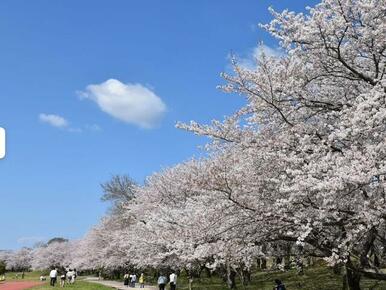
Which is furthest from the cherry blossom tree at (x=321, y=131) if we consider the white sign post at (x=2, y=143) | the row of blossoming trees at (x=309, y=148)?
the white sign post at (x=2, y=143)

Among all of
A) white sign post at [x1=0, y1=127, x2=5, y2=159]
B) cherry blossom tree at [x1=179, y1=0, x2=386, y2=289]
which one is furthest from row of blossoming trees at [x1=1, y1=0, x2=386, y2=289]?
white sign post at [x1=0, y1=127, x2=5, y2=159]

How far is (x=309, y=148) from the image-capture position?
1141 centimetres

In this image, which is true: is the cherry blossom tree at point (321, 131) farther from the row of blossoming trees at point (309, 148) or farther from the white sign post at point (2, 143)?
the white sign post at point (2, 143)

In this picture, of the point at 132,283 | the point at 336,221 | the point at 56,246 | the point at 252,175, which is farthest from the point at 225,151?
the point at 56,246

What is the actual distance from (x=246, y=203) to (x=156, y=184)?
1179 inches

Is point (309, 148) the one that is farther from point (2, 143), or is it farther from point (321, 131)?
point (2, 143)

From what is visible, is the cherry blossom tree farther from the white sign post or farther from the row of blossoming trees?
the white sign post

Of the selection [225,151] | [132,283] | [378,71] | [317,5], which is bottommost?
[132,283]

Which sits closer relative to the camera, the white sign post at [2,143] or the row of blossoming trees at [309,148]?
the white sign post at [2,143]

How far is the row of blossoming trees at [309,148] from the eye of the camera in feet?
33.3

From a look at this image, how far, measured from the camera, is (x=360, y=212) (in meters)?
10.2

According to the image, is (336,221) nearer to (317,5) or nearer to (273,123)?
(273,123)

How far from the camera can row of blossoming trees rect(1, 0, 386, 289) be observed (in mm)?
10148

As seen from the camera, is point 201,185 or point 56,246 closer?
point 201,185
